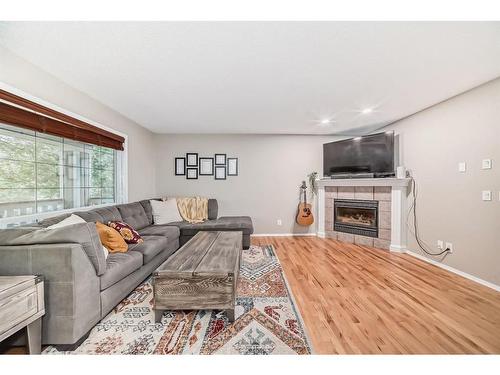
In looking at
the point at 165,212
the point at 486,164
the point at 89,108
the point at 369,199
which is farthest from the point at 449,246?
the point at 89,108

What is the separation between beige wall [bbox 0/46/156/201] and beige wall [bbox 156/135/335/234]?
1.39 feet

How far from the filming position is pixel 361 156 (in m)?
4.05

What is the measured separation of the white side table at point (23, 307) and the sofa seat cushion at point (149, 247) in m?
0.91

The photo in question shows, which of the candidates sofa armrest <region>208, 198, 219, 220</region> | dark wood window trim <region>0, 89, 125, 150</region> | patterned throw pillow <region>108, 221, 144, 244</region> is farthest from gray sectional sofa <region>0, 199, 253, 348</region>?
sofa armrest <region>208, 198, 219, 220</region>

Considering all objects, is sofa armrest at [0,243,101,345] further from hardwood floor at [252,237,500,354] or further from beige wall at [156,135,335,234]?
beige wall at [156,135,335,234]

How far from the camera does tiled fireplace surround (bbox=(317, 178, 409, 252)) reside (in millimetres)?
3598

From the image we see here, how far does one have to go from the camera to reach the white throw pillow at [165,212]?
12.6 ft

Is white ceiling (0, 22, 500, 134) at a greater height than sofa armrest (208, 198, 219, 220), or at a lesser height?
greater

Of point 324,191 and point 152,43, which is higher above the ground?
point 152,43

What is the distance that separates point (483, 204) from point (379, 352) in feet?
7.48

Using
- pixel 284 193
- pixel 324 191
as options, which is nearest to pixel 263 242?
pixel 284 193

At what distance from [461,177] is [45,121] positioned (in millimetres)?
4757
